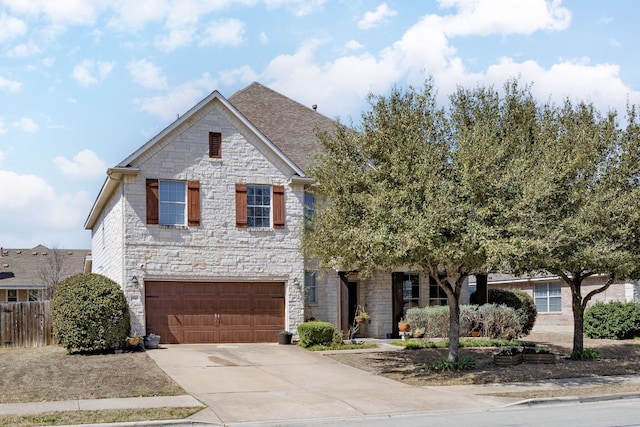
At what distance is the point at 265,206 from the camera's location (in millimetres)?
26234

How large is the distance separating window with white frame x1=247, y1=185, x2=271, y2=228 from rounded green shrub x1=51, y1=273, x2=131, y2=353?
5.60m

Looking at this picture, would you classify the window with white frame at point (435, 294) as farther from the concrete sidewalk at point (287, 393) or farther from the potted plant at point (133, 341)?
the potted plant at point (133, 341)

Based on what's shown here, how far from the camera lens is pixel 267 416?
13719 millimetres

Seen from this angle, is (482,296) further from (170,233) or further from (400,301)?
(170,233)

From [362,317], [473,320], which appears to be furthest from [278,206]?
[473,320]

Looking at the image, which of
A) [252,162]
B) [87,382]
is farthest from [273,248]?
[87,382]

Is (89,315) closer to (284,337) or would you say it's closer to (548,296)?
(284,337)

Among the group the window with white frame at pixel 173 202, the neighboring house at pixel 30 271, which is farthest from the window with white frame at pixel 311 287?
the neighboring house at pixel 30 271

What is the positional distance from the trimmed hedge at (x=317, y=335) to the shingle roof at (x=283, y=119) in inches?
267

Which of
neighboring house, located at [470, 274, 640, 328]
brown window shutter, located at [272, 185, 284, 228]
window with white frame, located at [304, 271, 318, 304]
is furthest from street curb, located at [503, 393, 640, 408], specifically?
neighboring house, located at [470, 274, 640, 328]

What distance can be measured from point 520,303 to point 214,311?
41.4 feet

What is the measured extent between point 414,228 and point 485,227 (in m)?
1.63

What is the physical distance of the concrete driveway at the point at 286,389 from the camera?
46.9 ft

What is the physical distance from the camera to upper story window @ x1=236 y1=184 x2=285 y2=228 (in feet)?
85.5
